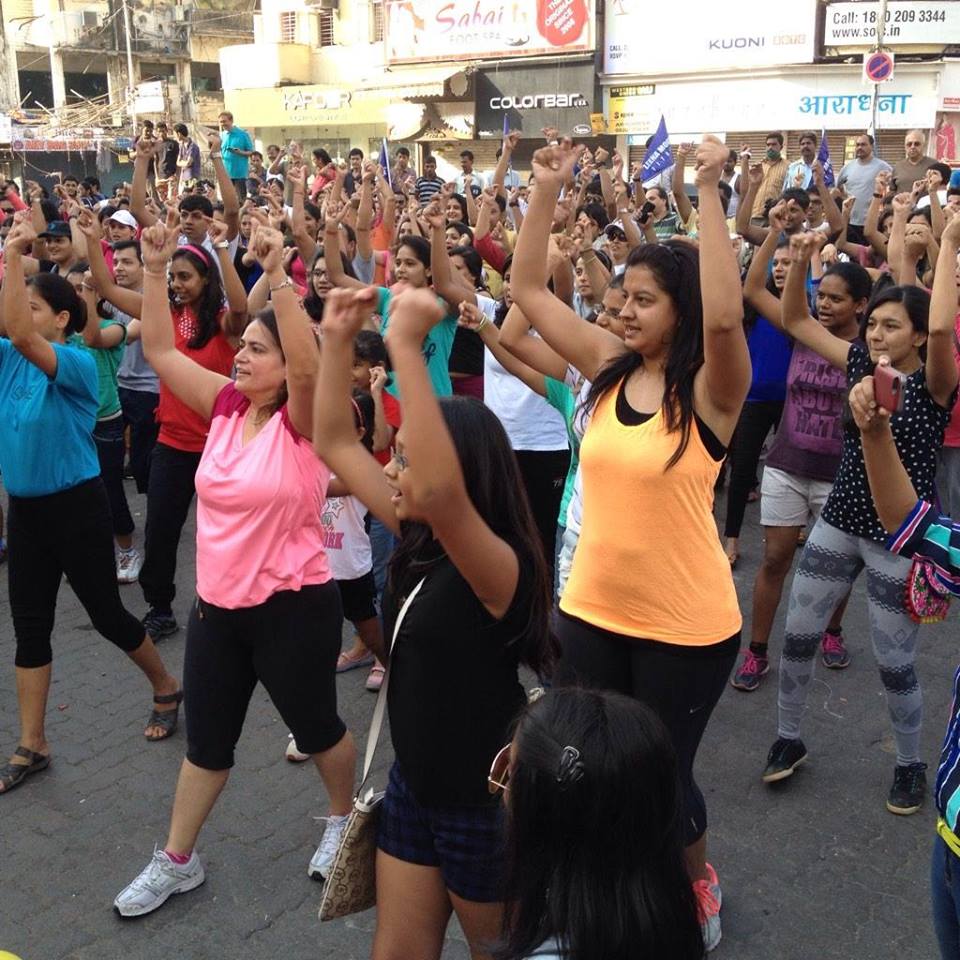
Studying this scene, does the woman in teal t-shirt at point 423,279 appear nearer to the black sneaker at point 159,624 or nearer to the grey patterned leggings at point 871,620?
the black sneaker at point 159,624

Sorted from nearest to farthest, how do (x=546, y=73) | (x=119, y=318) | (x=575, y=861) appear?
(x=575, y=861) < (x=119, y=318) < (x=546, y=73)

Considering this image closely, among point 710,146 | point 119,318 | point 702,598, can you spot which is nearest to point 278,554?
point 702,598

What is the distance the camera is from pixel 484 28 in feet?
94.7

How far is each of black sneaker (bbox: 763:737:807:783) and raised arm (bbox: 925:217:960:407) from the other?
1.41 m

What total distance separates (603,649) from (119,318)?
5508 millimetres

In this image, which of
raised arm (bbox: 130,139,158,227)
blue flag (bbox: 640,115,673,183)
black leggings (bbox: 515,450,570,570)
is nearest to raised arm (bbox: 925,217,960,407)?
black leggings (bbox: 515,450,570,570)

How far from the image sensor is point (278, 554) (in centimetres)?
335

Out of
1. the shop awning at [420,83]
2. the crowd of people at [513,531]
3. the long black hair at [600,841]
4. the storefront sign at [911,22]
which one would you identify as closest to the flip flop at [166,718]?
the crowd of people at [513,531]

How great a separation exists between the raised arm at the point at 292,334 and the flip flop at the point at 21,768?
208 cm

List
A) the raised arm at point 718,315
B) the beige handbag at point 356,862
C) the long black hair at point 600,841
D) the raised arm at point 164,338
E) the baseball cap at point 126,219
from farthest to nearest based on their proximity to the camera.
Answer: the baseball cap at point 126,219 < the raised arm at point 164,338 < the raised arm at point 718,315 < the beige handbag at point 356,862 < the long black hair at point 600,841

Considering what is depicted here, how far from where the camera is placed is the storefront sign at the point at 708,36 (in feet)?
80.3

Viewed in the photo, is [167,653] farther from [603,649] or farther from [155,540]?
[603,649]

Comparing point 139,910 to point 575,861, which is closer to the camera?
point 575,861

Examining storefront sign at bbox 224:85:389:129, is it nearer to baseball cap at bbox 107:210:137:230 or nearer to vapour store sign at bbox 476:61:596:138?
vapour store sign at bbox 476:61:596:138
